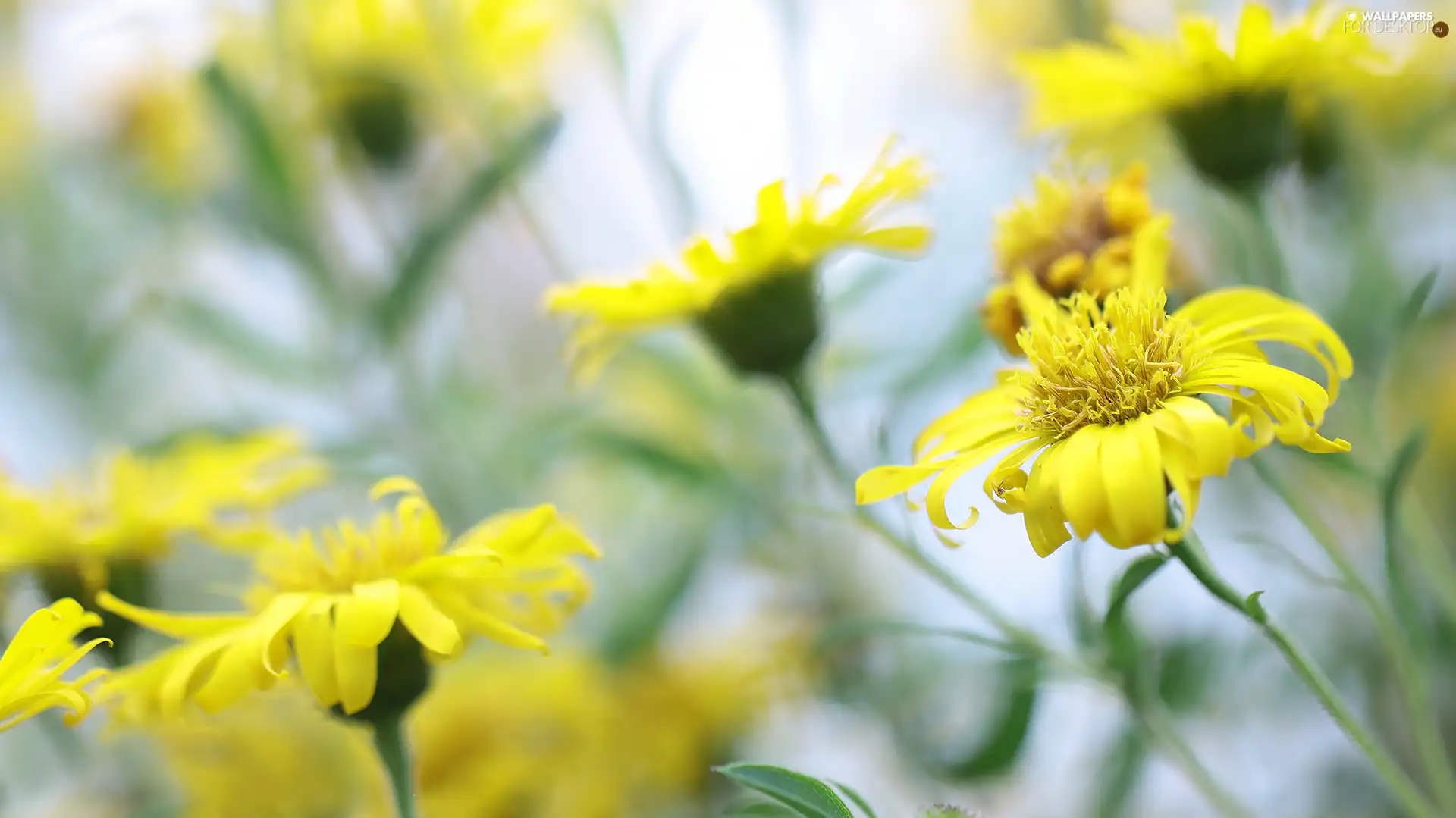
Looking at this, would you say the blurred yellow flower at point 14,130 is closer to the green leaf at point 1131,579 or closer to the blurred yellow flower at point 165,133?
the blurred yellow flower at point 165,133

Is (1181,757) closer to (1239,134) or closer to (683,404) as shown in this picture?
(1239,134)

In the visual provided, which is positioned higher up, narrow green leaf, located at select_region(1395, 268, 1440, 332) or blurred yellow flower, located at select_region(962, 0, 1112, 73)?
blurred yellow flower, located at select_region(962, 0, 1112, 73)

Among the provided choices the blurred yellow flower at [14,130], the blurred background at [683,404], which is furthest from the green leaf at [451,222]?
the blurred yellow flower at [14,130]

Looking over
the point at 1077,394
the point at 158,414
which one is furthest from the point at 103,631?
the point at 158,414

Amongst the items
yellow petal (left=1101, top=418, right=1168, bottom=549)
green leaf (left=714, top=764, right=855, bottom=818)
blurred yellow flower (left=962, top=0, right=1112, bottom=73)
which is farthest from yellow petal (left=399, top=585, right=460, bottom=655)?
blurred yellow flower (left=962, top=0, right=1112, bottom=73)

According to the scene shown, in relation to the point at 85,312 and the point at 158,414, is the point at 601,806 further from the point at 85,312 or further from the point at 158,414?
the point at 158,414

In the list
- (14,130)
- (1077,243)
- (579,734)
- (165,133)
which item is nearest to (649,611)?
(579,734)

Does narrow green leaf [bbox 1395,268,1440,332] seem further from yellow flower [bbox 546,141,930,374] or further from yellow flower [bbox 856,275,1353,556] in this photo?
yellow flower [bbox 546,141,930,374]
